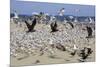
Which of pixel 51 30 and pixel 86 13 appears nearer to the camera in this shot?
pixel 51 30

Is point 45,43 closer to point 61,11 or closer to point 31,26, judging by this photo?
point 31,26

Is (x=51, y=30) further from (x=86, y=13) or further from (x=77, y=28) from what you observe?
(x=86, y=13)

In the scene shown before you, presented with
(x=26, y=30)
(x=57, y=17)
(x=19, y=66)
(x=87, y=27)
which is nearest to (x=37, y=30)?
(x=26, y=30)

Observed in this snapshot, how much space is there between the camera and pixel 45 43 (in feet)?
7.00

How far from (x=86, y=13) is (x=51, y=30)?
18.2 inches

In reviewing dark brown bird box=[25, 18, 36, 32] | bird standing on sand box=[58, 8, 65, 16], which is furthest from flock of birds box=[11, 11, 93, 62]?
bird standing on sand box=[58, 8, 65, 16]

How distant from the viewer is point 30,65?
2.09m

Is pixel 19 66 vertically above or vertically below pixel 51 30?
below

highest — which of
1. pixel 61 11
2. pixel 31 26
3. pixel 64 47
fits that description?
pixel 61 11

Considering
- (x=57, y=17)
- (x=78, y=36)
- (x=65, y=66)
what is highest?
(x=57, y=17)

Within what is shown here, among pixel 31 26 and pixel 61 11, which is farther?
pixel 61 11

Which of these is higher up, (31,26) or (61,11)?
(61,11)

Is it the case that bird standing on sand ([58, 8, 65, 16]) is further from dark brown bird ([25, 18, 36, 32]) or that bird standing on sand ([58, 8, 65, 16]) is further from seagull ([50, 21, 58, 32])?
dark brown bird ([25, 18, 36, 32])

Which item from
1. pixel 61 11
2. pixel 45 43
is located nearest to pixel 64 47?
pixel 45 43
